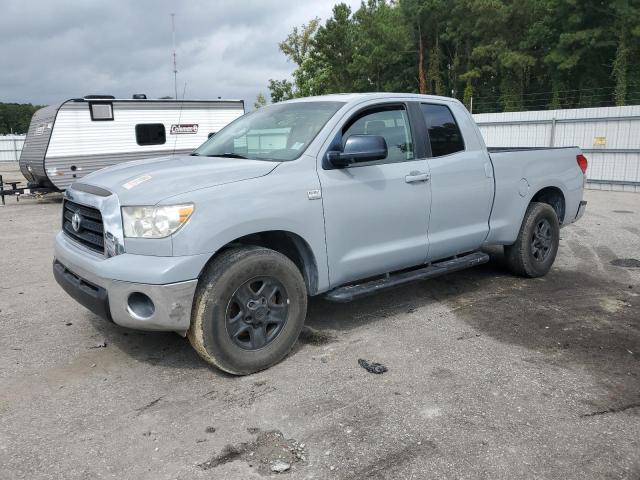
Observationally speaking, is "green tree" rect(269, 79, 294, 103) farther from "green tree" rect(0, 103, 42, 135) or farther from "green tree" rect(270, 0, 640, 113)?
"green tree" rect(0, 103, 42, 135)

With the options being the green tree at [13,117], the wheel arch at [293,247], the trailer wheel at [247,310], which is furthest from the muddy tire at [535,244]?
the green tree at [13,117]

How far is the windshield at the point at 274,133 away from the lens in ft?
14.0

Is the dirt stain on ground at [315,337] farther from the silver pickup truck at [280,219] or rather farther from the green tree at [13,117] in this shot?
the green tree at [13,117]

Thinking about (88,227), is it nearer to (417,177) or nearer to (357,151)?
(357,151)

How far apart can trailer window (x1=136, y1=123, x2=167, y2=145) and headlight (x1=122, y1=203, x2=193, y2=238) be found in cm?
1207

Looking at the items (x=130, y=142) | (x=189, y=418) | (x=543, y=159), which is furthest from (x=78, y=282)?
(x=130, y=142)

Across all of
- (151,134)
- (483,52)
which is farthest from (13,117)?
(151,134)

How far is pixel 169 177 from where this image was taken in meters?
3.72

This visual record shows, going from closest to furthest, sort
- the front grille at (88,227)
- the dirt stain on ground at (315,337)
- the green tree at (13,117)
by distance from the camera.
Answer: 1. the front grille at (88,227)
2. the dirt stain on ground at (315,337)
3. the green tree at (13,117)

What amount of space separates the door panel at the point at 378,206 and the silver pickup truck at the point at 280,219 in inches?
0.5

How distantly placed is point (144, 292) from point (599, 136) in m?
15.1

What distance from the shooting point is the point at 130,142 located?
1466cm

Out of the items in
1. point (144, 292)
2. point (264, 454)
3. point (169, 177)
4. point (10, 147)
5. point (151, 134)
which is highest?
point (151, 134)

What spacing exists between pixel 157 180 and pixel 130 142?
38.9 feet
